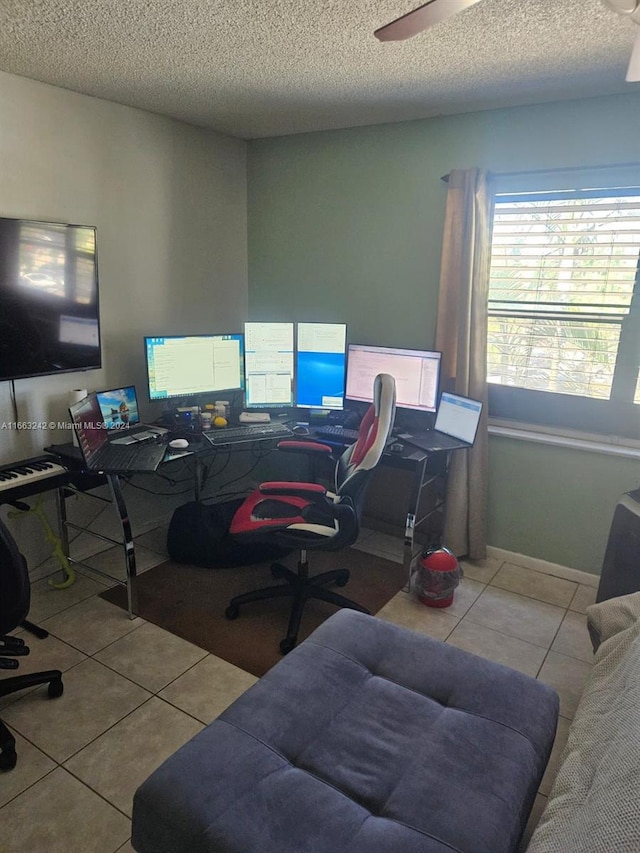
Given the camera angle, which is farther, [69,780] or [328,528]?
[328,528]

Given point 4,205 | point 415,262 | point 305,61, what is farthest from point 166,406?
point 305,61

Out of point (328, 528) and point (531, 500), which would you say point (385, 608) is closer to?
point (328, 528)

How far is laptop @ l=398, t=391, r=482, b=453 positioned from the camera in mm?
2781

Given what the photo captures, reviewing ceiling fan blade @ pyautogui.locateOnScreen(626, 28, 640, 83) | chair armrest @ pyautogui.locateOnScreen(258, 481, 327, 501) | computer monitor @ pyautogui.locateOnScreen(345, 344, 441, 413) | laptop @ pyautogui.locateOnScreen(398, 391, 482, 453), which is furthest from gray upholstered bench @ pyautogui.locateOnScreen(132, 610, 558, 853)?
ceiling fan blade @ pyautogui.locateOnScreen(626, 28, 640, 83)

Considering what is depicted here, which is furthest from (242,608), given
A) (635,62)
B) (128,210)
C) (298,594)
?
(635,62)

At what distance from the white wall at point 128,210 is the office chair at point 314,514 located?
1123 mm

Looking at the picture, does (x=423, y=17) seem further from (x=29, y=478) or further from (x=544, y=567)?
(x=544, y=567)

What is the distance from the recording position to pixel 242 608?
2.65 meters

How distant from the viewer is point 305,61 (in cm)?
220

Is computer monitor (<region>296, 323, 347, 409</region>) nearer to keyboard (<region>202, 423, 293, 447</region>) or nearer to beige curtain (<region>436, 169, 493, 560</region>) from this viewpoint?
keyboard (<region>202, 423, 293, 447</region>)

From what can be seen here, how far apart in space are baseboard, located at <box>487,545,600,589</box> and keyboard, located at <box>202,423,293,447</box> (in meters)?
1.35

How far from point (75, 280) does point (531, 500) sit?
2559mm

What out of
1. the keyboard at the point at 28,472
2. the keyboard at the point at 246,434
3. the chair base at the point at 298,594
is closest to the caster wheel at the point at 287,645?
the chair base at the point at 298,594

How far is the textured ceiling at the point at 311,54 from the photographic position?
1.78m
